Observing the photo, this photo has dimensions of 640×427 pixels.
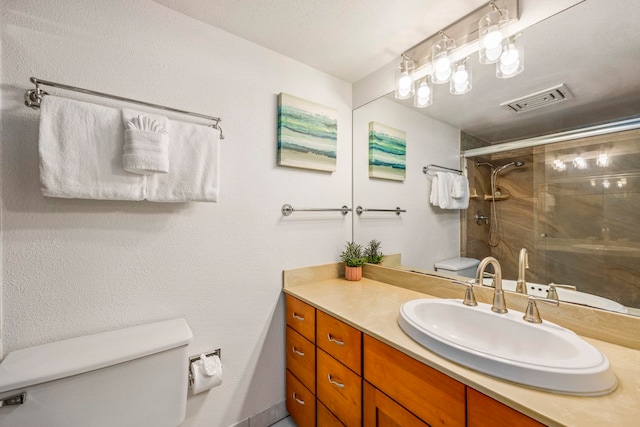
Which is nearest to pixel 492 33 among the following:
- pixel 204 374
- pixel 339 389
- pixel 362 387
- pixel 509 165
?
pixel 509 165

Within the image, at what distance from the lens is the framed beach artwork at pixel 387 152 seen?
5.45 feet

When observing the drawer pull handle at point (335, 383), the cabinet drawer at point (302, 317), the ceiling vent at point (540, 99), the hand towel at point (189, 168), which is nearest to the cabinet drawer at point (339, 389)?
the drawer pull handle at point (335, 383)

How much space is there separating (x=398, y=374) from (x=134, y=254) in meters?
1.17

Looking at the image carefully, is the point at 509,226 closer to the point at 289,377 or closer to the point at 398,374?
the point at 398,374

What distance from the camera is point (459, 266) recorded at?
136 centimetres

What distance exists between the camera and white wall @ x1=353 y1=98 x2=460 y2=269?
1429 millimetres

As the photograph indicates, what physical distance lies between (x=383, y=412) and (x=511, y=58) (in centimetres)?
155

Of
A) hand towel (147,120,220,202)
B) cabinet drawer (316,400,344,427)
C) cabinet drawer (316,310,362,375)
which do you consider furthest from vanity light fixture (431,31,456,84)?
cabinet drawer (316,400,344,427)

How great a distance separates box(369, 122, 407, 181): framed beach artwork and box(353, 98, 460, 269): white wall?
34mm

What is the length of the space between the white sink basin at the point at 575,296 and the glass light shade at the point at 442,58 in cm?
107

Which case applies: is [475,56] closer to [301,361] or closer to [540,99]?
[540,99]

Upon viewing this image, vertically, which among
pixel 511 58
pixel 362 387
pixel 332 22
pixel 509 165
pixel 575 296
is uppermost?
pixel 332 22

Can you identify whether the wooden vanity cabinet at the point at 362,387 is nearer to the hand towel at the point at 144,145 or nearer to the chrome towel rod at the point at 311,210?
the chrome towel rod at the point at 311,210

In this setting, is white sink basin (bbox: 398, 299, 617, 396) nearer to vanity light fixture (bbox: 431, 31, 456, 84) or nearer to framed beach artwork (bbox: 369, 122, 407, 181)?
framed beach artwork (bbox: 369, 122, 407, 181)
